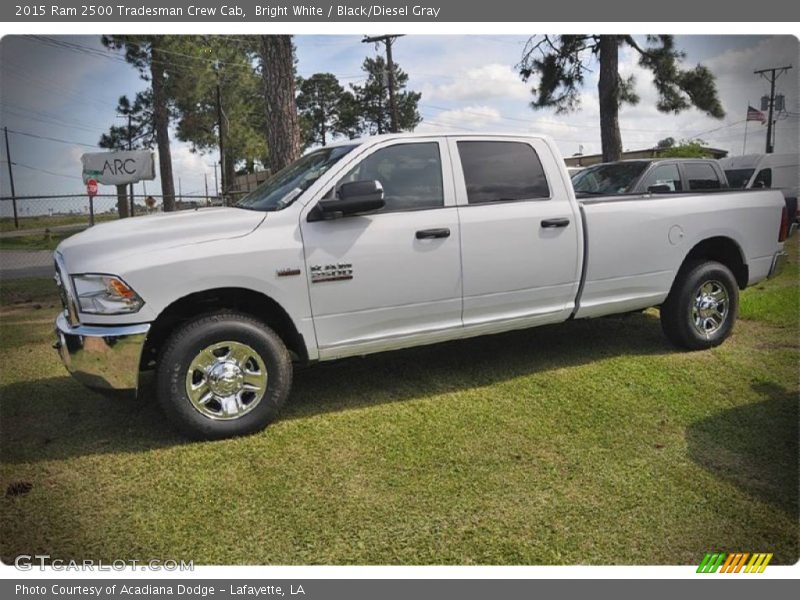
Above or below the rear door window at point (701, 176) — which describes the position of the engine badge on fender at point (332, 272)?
below

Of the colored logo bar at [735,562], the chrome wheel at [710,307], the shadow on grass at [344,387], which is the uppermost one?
the chrome wheel at [710,307]

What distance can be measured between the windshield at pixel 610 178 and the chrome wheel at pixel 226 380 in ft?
18.4

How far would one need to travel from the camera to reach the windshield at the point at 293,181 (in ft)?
13.6

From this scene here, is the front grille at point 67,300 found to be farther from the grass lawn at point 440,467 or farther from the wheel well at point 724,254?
the wheel well at point 724,254

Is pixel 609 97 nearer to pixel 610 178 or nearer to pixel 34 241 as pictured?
pixel 610 178

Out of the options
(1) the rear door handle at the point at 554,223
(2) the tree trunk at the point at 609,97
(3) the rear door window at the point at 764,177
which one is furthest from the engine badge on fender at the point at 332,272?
(3) the rear door window at the point at 764,177

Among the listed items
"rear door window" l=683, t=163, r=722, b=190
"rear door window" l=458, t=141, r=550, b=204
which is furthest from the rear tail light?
"rear door window" l=683, t=163, r=722, b=190

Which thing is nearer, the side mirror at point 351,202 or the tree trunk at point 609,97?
the side mirror at point 351,202

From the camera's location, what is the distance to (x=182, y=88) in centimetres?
2130

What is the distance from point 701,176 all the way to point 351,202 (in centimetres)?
691

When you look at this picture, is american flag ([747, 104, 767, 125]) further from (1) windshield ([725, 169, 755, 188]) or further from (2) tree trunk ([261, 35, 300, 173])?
(2) tree trunk ([261, 35, 300, 173])

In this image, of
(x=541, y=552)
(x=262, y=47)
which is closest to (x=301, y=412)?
(x=541, y=552)

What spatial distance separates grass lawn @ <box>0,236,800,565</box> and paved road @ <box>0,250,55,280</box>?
7.30 m

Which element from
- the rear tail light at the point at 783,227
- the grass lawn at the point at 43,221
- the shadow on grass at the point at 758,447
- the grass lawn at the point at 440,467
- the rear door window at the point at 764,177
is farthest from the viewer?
the grass lawn at the point at 43,221
